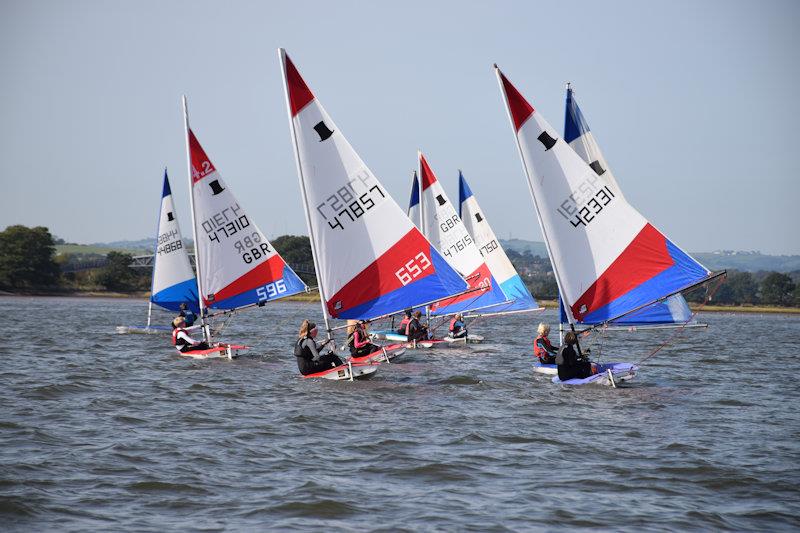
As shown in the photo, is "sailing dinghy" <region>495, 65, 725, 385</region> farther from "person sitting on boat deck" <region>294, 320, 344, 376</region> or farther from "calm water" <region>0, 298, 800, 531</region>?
"person sitting on boat deck" <region>294, 320, 344, 376</region>

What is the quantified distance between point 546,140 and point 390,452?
9.37 meters

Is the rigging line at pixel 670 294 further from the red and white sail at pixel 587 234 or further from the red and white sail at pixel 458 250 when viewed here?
the red and white sail at pixel 458 250

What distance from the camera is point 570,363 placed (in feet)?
65.8

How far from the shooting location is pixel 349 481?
38.8 feet

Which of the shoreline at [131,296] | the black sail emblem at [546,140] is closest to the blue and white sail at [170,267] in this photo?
the black sail emblem at [546,140]

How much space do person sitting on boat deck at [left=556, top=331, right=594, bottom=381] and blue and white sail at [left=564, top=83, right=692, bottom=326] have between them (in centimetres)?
141

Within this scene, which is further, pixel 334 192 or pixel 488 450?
pixel 334 192

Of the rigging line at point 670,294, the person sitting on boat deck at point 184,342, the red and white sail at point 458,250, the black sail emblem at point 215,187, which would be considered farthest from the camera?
the red and white sail at point 458,250

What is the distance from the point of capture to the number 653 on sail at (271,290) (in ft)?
98.3

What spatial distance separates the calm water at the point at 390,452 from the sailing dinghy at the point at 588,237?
2041 mm

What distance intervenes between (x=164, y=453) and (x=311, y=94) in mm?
10664

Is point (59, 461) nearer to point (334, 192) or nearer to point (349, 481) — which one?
point (349, 481)

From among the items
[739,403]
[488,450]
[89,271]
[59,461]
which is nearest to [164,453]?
[59,461]

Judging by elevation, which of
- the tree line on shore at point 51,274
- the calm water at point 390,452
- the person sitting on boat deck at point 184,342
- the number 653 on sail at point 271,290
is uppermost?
the tree line on shore at point 51,274
